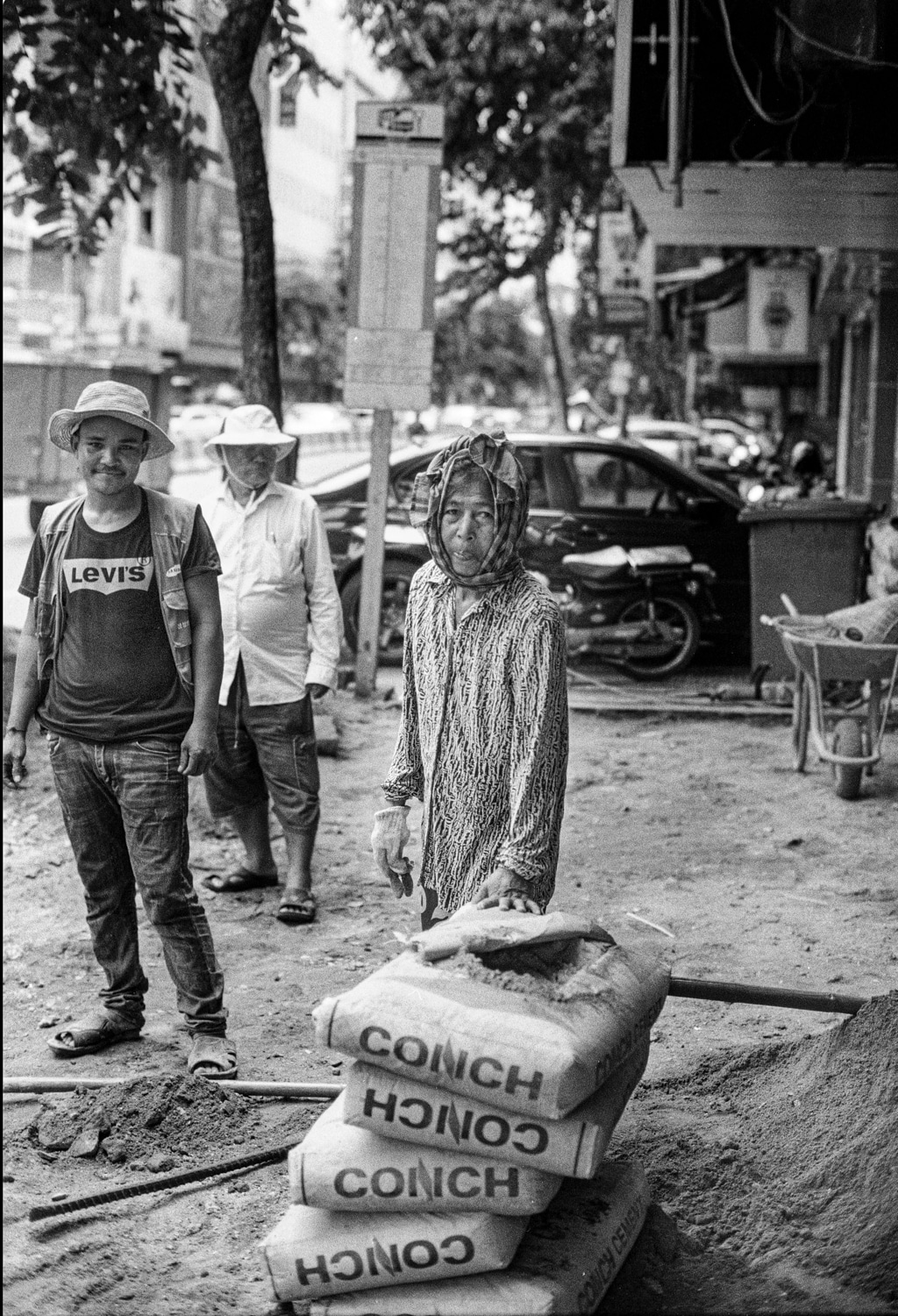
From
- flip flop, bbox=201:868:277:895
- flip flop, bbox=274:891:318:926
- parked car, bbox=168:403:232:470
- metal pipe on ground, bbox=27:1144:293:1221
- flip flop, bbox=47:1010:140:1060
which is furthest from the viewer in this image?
parked car, bbox=168:403:232:470

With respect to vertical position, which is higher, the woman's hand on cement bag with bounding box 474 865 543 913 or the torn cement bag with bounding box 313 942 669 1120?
the woman's hand on cement bag with bounding box 474 865 543 913

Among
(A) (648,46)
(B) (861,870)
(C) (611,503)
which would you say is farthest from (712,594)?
(B) (861,870)

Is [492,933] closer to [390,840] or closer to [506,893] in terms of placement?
[506,893]

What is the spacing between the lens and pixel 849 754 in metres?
8.16

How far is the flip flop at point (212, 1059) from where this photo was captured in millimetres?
4730

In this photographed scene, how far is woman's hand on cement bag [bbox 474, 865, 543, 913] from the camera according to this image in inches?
135

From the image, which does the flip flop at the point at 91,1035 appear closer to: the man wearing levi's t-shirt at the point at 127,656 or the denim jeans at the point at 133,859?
the denim jeans at the point at 133,859

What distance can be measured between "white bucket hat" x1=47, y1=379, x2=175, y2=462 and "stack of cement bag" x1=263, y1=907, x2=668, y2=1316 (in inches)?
81.1

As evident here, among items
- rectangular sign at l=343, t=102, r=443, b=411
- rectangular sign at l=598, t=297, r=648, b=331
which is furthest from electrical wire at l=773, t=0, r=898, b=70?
rectangular sign at l=598, t=297, r=648, b=331

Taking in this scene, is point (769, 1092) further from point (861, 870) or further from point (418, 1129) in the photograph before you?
point (861, 870)

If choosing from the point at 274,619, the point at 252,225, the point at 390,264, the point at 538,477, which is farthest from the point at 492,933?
the point at 538,477

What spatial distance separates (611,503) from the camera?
12391mm

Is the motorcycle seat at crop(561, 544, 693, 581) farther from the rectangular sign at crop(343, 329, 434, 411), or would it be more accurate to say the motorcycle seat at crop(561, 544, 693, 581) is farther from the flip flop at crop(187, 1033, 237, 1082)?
the flip flop at crop(187, 1033, 237, 1082)

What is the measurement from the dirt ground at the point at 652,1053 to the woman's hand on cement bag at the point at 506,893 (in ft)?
2.52
